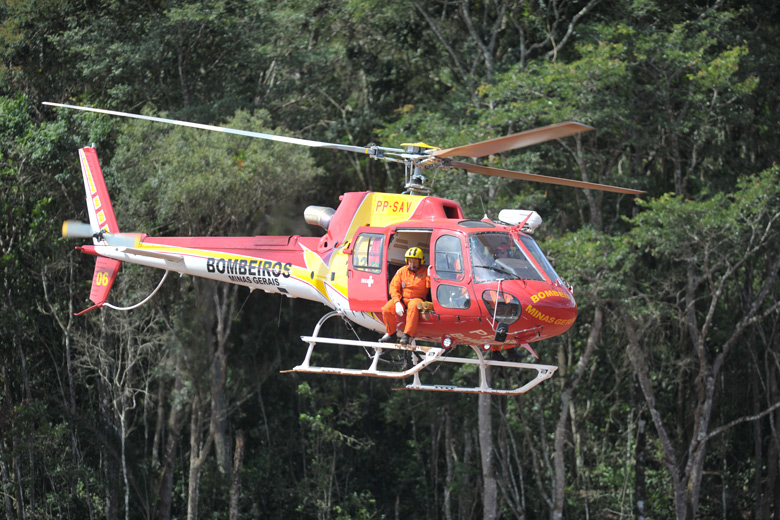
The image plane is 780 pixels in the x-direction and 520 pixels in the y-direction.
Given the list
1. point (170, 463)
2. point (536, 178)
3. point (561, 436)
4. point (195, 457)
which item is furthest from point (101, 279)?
point (561, 436)

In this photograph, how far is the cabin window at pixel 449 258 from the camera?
895 cm

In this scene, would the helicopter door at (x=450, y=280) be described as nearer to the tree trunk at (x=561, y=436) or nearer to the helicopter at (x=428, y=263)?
the helicopter at (x=428, y=263)

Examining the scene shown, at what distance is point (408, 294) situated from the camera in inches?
362

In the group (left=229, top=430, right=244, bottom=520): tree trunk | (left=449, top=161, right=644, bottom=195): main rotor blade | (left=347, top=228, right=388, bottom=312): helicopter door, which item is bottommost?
(left=229, top=430, right=244, bottom=520): tree trunk

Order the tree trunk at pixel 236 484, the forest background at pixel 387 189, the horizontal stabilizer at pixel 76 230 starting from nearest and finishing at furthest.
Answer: the horizontal stabilizer at pixel 76 230 < the forest background at pixel 387 189 < the tree trunk at pixel 236 484

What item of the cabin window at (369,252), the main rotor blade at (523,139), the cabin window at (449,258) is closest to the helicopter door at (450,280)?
the cabin window at (449,258)

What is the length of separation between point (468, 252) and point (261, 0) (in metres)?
12.7

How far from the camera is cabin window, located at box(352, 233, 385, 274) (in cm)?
952

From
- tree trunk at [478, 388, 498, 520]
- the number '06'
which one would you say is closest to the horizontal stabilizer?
the number '06'

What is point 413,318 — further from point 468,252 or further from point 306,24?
point 306,24

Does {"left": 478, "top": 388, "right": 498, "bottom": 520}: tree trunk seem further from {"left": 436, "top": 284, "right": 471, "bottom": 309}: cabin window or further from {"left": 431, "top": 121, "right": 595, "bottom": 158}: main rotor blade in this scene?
{"left": 431, "top": 121, "right": 595, "bottom": 158}: main rotor blade

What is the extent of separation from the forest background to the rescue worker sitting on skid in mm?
6797

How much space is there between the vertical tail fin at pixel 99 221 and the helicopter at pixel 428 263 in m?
1.03

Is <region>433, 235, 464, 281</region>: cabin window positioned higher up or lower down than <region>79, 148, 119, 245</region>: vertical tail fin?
lower down
